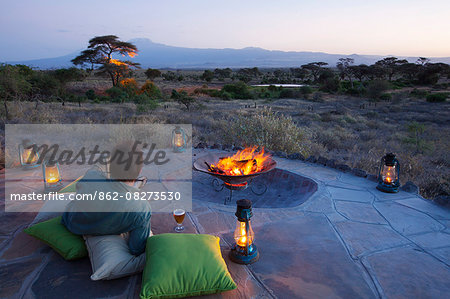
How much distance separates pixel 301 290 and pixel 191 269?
0.85 m

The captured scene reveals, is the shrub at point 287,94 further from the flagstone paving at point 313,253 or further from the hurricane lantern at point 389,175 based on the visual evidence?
the flagstone paving at point 313,253

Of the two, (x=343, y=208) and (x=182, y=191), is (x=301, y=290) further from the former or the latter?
(x=182, y=191)

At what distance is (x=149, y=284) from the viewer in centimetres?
179

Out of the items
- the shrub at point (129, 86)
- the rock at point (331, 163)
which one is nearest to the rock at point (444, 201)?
the rock at point (331, 163)

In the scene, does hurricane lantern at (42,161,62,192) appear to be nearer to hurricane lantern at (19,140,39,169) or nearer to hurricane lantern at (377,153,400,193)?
hurricane lantern at (19,140,39,169)

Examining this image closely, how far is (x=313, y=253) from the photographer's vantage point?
8.33ft

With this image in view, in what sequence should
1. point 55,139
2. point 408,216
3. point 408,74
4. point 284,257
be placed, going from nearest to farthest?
point 284,257, point 408,216, point 55,139, point 408,74

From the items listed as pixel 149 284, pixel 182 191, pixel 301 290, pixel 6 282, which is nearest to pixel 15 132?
pixel 182 191

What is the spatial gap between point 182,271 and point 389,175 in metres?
3.47

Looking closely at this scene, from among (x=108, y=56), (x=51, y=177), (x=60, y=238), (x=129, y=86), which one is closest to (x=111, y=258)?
(x=60, y=238)

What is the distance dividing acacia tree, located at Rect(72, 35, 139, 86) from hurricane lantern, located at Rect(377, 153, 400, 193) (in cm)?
3012

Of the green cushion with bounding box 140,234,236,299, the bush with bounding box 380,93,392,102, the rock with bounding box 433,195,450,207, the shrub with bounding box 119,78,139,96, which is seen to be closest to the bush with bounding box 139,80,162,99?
the shrub with bounding box 119,78,139,96

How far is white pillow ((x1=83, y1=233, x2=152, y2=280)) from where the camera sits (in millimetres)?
1953

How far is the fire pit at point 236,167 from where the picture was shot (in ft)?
12.3
